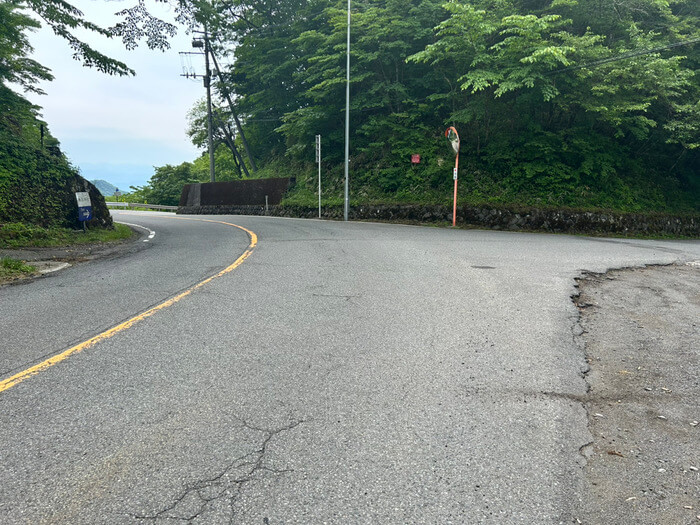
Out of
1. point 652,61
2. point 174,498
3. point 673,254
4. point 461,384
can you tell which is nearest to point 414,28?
point 652,61

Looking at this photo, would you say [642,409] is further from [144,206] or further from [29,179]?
[144,206]

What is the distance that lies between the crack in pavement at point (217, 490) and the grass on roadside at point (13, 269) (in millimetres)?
7526

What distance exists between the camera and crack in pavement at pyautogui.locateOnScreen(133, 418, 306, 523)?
2047 millimetres

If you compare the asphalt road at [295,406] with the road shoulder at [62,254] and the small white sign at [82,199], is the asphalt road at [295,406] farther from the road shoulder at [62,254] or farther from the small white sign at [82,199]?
the small white sign at [82,199]

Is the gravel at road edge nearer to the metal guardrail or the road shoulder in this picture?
the road shoulder

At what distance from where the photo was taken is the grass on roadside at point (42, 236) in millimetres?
11102

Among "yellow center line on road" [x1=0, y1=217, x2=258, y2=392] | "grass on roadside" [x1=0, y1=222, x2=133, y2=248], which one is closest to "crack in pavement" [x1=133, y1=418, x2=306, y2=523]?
"yellow center line on road" [x1=0, y1=217, x2=258, y2=392]

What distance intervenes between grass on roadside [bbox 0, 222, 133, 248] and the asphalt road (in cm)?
573

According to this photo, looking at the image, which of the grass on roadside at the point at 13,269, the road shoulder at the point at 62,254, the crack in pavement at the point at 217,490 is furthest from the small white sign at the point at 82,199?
the crack in pavement at the point at 217,490

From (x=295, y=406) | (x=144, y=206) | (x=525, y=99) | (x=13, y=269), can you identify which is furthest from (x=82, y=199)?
(x=144, y=206)

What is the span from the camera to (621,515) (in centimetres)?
209

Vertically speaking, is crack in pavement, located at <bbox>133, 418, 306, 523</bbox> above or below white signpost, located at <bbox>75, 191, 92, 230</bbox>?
below

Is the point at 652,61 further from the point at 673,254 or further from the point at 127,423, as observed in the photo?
the point at 127,423

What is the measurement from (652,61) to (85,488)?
1892 cm
